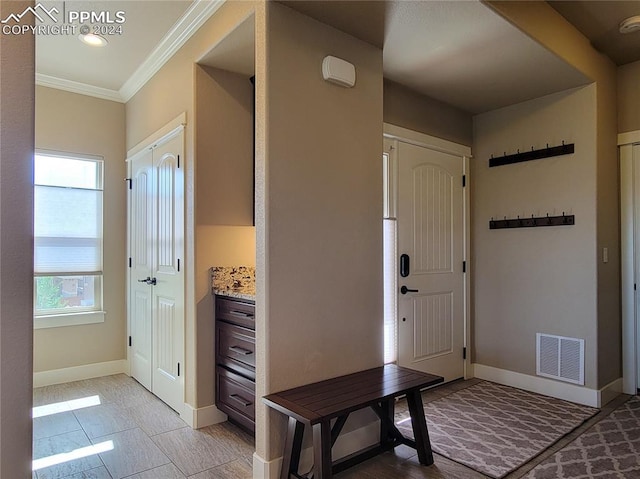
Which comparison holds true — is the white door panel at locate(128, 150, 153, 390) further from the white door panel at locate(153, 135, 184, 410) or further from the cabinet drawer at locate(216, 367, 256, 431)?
the cabinet drawer at locate(216, 367, 256, 431)

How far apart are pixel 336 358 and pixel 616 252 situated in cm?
267

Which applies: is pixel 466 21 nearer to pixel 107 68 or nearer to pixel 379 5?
pixel 379 5

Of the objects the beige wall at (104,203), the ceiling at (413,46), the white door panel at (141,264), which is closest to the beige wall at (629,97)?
the ceiling at (413,46)

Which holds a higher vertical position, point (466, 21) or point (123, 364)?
point (466, 21)

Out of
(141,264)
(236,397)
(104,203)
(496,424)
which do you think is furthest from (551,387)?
(104,203)

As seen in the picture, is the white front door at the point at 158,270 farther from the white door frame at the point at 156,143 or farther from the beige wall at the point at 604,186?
the beige wall at the point at 604,186

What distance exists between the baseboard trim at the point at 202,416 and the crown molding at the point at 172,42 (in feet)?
8.58

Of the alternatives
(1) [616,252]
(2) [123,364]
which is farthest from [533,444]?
(2) [123,364]

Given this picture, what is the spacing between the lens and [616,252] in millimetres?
3359

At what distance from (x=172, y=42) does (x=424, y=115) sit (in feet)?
6.88

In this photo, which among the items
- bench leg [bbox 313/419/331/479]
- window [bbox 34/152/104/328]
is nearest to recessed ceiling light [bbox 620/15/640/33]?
bench leg [bbox 313/419/331/479]

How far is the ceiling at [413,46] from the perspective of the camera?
7.40 feet

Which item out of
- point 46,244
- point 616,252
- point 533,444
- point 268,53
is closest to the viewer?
point 268,53

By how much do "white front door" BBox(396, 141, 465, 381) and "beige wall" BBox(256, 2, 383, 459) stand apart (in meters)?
0.79
